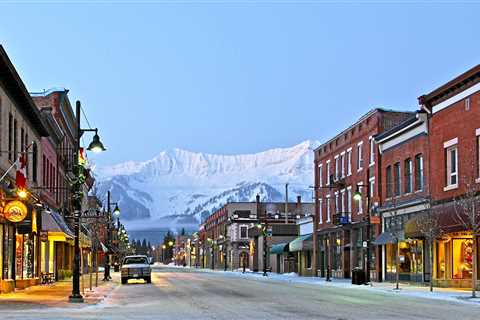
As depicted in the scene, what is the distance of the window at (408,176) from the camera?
5297cm

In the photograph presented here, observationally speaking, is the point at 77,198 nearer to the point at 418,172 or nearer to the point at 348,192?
the point at 418,172

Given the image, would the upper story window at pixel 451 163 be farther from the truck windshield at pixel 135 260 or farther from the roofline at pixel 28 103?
the truck windshield at pixel 135 260

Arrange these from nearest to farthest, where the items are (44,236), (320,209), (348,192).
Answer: (44,236) → (348,192) → (320,209)

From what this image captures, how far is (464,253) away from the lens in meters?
44.7

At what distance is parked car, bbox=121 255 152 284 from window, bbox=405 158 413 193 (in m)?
17.8

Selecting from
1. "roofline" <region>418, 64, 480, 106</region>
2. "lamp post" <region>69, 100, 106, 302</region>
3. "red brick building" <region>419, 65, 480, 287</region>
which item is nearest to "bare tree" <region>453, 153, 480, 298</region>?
"red brick building" <region>419, 65, 480, 287</region>

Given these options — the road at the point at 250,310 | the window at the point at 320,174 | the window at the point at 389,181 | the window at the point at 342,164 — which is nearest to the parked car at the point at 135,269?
the window at the point at 389,181

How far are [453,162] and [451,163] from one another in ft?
0.45

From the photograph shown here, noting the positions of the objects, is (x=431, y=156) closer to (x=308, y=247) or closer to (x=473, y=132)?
(x=473, y=132)

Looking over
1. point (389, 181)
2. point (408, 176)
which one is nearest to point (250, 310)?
point (408, 176)

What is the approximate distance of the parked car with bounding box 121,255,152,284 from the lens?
5602 centimetres

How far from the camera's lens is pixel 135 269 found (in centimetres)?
5659

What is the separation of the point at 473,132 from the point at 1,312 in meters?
26.8

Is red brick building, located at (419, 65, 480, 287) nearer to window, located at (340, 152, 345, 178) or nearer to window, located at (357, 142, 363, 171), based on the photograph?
window, located at (357, 142, 363, 171)
